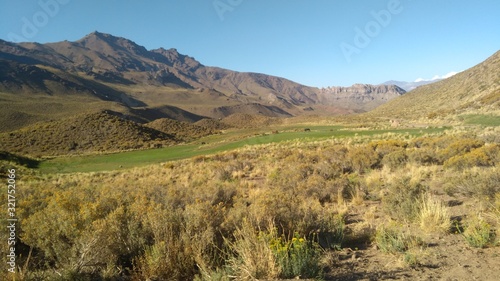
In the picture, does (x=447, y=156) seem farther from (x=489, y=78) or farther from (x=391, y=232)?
(x=489, y=78)

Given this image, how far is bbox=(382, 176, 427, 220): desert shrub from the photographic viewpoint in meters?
7.75

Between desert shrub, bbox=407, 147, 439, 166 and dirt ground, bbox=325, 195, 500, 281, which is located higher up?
desert shrub, bbox=407, 147, 439, 166

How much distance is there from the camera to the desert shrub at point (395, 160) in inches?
641

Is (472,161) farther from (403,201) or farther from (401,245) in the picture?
(401,245)

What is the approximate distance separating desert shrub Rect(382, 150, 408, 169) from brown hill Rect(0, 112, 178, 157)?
4894cm

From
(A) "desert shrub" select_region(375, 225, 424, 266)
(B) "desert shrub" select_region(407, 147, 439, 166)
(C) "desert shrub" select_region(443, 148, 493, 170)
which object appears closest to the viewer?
(A) "desert shrub" select_region(375, 225, 424, 266)

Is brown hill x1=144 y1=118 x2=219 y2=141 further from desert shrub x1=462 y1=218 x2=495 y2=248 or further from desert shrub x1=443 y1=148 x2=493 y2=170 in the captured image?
desert shrub x1=462 y1=218 x2=495 y2=248

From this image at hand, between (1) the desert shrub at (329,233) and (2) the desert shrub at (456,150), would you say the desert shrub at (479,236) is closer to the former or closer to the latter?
(1) the desert shrub at (329,233)

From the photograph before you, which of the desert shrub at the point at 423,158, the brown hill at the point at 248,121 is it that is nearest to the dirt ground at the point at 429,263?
the desert shrub at the point at 423,158

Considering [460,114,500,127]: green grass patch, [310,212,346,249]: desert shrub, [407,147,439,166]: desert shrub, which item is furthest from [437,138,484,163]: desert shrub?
[460,114,500,127]: green grass patch

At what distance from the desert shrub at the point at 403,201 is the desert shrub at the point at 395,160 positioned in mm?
7064

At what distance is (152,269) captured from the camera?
4977 millimetres

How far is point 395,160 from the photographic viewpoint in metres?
16.6

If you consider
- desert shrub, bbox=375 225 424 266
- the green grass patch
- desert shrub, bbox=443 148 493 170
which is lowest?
desert shrub, bbox=375 225 424 266
